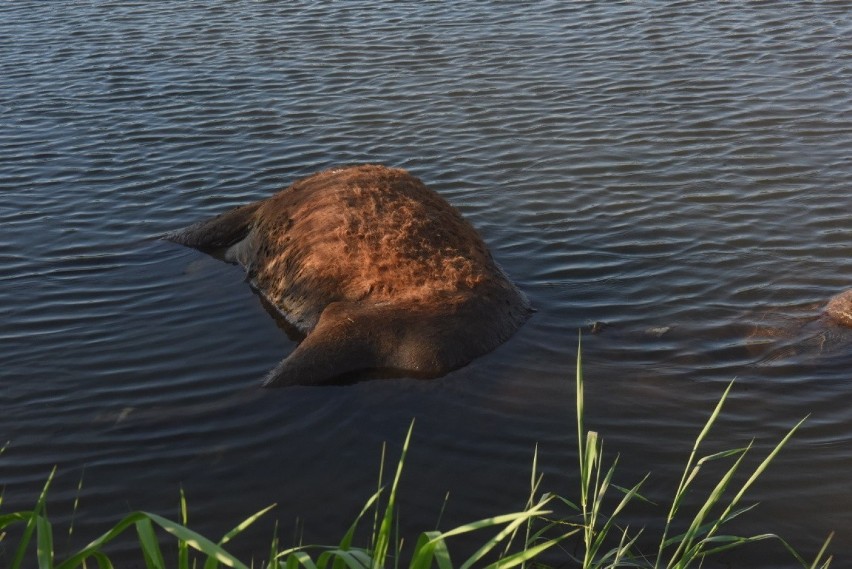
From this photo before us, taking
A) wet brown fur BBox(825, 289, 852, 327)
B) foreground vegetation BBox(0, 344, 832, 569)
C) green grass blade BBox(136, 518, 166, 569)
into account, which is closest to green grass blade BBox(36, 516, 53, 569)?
foreground vegetation BBox(0, 344, 832, 569)

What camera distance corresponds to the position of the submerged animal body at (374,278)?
19.8ft

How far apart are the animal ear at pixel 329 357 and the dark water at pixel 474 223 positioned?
11 cm

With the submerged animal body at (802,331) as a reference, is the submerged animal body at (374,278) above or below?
above

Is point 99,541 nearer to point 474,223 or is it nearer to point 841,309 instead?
point 841,309

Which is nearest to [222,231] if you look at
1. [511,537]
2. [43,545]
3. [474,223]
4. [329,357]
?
[474,223]

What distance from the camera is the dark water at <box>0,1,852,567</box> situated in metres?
5.36

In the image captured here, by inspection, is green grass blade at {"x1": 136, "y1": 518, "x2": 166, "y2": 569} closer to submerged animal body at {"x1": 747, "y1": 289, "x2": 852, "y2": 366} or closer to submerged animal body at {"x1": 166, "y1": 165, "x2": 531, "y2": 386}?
submerged animal body at {"x1": 166, "y1": 165, "x2": 531, "y2": 386}

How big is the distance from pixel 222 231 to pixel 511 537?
495 cm

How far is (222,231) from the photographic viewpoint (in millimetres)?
8305

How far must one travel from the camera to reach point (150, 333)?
7031 mm

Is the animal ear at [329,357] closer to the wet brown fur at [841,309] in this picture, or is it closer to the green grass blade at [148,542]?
the wet brown fur at [841,309]

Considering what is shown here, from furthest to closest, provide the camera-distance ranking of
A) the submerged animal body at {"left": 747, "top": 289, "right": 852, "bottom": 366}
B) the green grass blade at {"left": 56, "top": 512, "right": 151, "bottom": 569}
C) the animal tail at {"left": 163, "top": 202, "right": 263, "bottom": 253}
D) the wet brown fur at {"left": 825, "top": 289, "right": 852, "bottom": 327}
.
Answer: the animal tail at {"left": 163, "top": 202, "right": 263, "bottom": 253}
the wet brown fur at {"left": 825, "top": 289, "right": 852, "bottom": 327}
the submerged animal body at {"left": 747, "top": 289, "right": 852, "bottom": 366}
the green grass blade at {"left": 56, "top": 512, "right": 151, "bottom": 569}

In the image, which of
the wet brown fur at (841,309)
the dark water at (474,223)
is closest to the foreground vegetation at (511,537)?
the dark water at (474,223)

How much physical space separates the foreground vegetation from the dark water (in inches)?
7.3
